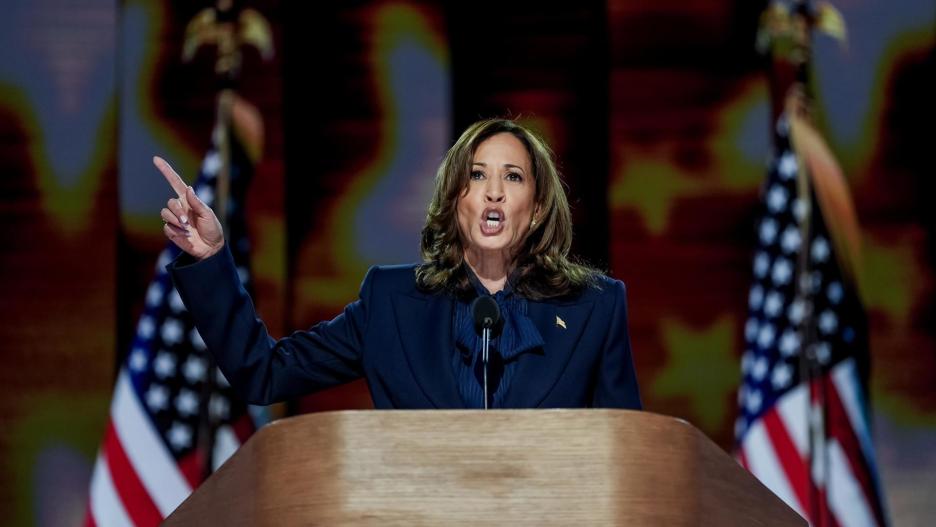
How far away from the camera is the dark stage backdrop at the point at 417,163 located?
15.0 ft

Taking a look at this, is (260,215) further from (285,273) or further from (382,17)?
(382,17)

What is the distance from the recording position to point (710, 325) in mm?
4574

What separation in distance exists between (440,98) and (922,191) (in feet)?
5.74

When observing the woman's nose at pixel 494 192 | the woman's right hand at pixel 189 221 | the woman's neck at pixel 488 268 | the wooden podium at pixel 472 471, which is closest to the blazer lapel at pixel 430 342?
the woman's neck at pixel 488 268

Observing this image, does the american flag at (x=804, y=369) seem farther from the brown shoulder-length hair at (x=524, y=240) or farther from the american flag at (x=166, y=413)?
the brown shoulder-length hair at (x=524, y=240)

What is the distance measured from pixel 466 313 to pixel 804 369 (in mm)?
2490

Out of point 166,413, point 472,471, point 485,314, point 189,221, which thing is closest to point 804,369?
point 166,413

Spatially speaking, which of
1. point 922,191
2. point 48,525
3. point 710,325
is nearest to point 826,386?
point 710,325

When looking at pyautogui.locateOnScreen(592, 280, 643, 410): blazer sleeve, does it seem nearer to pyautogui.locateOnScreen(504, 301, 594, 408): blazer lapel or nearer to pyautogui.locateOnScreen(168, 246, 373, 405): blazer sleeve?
pyautogui.locateOnScreen(504, 301, 594, 408): blazer lapel

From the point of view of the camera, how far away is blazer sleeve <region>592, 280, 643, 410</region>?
8.05 ft

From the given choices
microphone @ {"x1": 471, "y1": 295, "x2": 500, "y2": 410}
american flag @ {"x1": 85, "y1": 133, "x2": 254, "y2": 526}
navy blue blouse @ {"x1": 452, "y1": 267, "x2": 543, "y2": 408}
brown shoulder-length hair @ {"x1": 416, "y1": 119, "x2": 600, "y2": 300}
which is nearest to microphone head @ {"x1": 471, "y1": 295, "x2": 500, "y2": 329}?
microphone @ {"x1": 471, "y1": 295, "x2": 500, "y2": 410}

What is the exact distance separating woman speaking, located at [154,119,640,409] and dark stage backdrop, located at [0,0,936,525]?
6.53ft

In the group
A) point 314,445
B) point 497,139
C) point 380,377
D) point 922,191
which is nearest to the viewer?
point 314,445

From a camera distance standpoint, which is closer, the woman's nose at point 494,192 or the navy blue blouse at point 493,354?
the navy blue blouse at point 493,354
